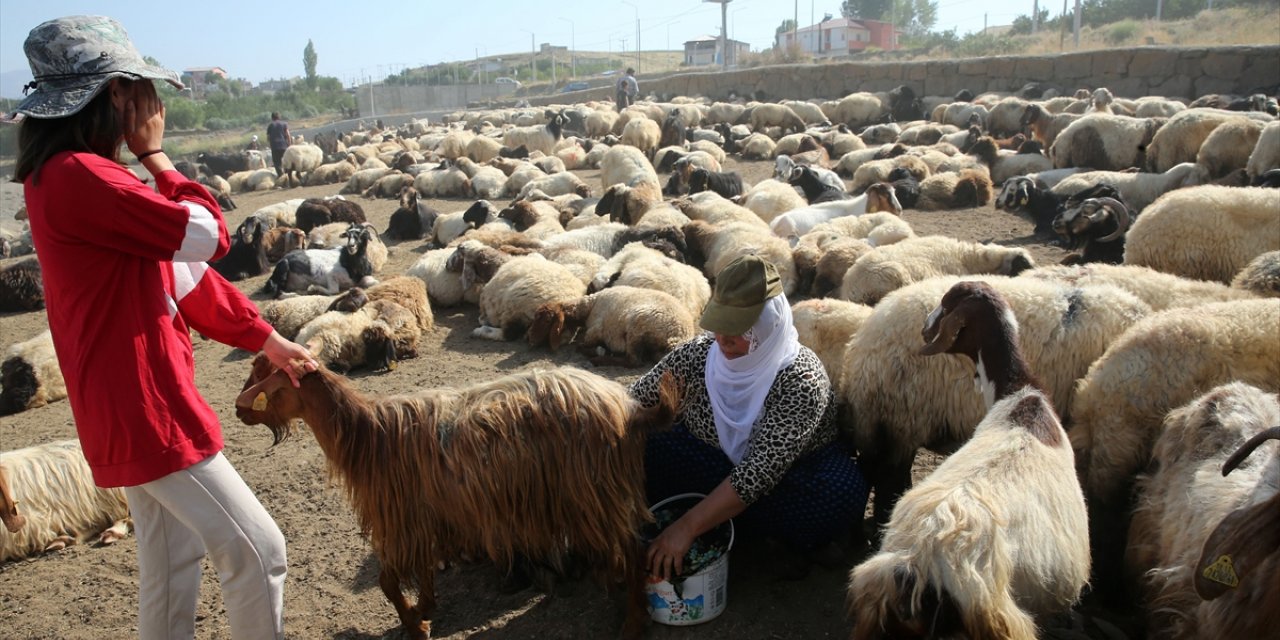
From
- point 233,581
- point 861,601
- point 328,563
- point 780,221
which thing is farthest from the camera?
point 780,221

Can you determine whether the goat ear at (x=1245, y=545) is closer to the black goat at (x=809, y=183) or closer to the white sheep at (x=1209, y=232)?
the white sheep at (x=1209, y=232)

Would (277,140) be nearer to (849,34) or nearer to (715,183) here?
(715,183)

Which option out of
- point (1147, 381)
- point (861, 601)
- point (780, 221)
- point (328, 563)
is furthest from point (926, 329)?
point (780, 221)

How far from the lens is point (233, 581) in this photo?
279 centimetres

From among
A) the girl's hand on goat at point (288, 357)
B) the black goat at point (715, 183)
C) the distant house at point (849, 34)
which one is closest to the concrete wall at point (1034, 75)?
the black goat at point (715, 183)

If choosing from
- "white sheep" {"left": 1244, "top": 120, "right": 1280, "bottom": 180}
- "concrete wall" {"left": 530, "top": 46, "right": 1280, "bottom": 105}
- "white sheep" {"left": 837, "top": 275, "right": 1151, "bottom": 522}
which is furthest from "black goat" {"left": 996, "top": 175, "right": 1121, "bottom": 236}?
"concrete wall" {"left": 530, "top": 46, "right": 1280, "bottom": 105}

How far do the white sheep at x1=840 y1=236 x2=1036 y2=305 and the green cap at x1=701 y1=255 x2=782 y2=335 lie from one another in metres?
3.84

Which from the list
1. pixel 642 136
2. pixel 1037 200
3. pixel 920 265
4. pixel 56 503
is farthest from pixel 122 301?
pixel 642 136

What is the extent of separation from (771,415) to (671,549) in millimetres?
695

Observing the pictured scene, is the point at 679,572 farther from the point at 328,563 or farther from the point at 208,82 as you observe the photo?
the point at 208,82

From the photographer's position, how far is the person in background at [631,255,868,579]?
3.35 metres

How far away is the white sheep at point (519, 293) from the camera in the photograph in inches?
312

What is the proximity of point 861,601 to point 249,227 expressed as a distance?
11100 mm

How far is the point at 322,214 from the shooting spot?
13.8 m
